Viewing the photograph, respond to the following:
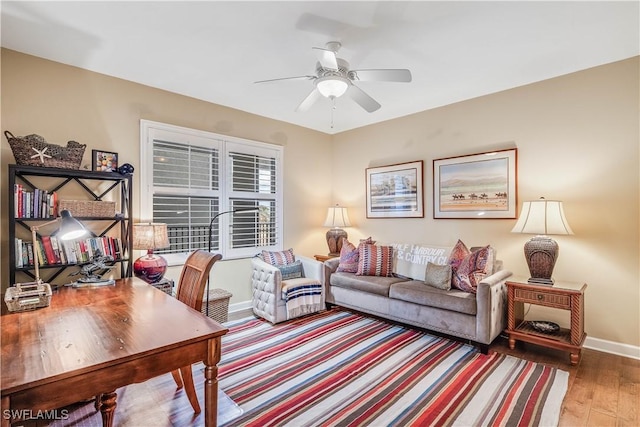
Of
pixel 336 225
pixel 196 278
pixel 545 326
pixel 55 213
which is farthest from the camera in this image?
pixel 336 225

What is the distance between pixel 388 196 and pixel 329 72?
2.44 m

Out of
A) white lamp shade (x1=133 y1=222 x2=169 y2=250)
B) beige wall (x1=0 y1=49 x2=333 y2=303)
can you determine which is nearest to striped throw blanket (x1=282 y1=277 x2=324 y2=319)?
beige wall (x1=0 y1=49 x2=333 y2=303)

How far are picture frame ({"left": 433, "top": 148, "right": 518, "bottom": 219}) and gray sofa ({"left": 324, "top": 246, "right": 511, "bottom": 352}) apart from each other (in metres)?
0.65

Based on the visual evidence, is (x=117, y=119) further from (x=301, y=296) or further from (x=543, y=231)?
(x=543, y=231)

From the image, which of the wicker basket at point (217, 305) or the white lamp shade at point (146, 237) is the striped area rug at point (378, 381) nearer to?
the wicker basket at point (217, 305)

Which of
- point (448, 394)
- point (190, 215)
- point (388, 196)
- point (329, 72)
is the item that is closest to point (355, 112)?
point (388, 196)

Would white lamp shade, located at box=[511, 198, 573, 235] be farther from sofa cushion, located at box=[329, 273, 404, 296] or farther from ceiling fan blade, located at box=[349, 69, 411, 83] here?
ceiling fan blade, located at box=[349, 69, 411, 83]

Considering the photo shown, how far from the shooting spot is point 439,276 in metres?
3.31

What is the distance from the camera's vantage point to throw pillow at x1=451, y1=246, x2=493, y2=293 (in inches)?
122

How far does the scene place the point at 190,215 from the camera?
380 centimetres

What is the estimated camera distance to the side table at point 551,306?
270 centimetres

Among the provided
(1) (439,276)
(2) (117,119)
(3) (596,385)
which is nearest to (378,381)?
(1) (439,276)

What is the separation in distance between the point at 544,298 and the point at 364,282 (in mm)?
1725

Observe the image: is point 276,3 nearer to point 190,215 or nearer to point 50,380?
point 50,380
